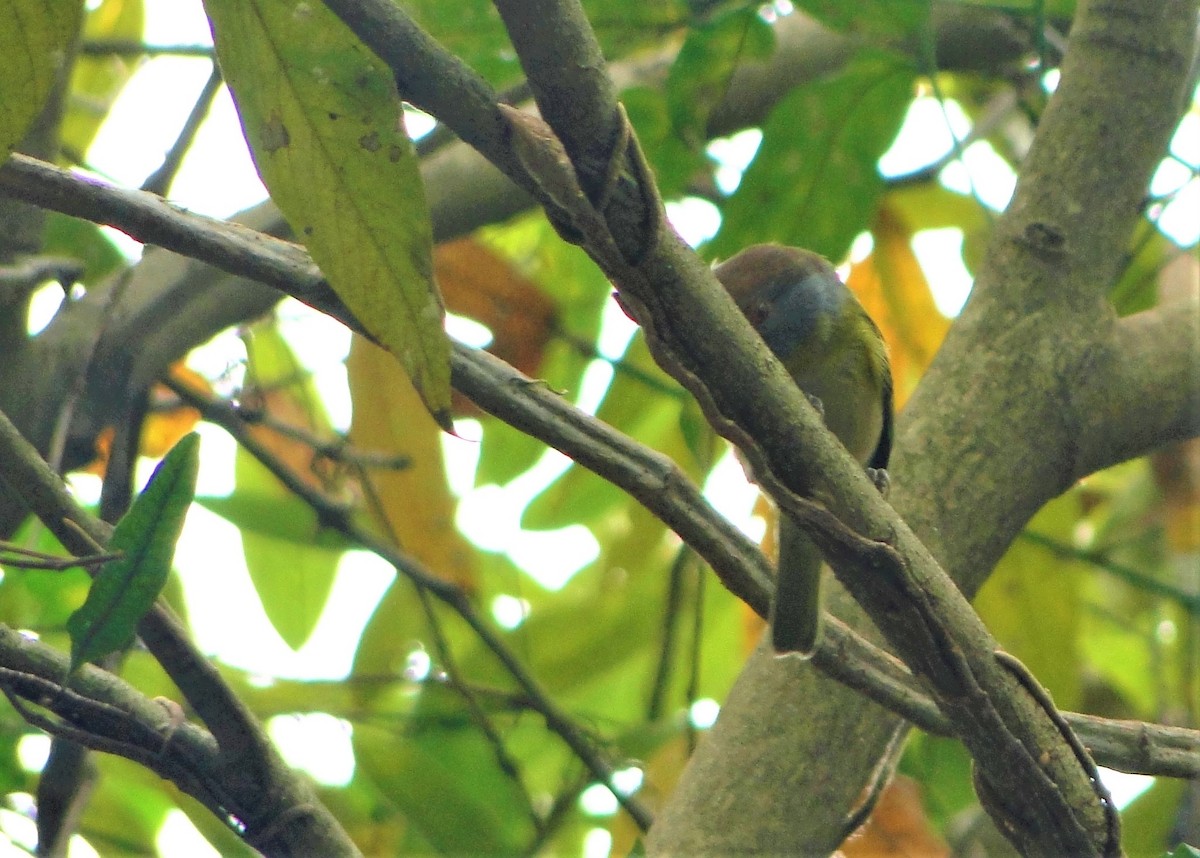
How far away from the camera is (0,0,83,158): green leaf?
35.8 inches

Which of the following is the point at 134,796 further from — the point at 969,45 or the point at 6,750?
the point at 969,45

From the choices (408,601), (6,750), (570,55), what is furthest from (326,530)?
(570,55)

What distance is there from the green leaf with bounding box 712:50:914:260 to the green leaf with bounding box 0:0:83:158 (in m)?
1.57

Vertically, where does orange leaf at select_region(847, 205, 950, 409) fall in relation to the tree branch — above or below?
above

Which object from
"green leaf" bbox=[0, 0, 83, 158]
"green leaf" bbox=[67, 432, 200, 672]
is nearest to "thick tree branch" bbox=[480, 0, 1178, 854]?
"green leaf" bbox=[0, 0, 83, 158]

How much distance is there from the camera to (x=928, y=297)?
3.16 m

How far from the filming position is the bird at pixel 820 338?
2.19 metres

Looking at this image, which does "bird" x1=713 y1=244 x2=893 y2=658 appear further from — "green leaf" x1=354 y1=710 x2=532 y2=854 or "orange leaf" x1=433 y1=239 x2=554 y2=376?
"green leaf" x1=354 y1=710 x2=532 y2=854

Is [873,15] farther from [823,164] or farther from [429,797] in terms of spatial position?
[429,797]

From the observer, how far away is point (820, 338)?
88.8 inches

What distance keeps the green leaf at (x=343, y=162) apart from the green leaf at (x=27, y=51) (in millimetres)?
106

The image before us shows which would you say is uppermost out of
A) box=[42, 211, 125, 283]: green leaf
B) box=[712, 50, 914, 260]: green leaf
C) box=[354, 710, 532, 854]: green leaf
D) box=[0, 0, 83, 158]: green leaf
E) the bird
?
box=[712, 50, 914, 260]: green leaf

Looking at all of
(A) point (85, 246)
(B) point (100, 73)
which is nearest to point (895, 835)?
(A) point (85, 246)

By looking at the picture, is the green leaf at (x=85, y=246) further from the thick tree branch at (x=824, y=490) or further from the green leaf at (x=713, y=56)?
the thick tree branch at (x=824, y=490)
